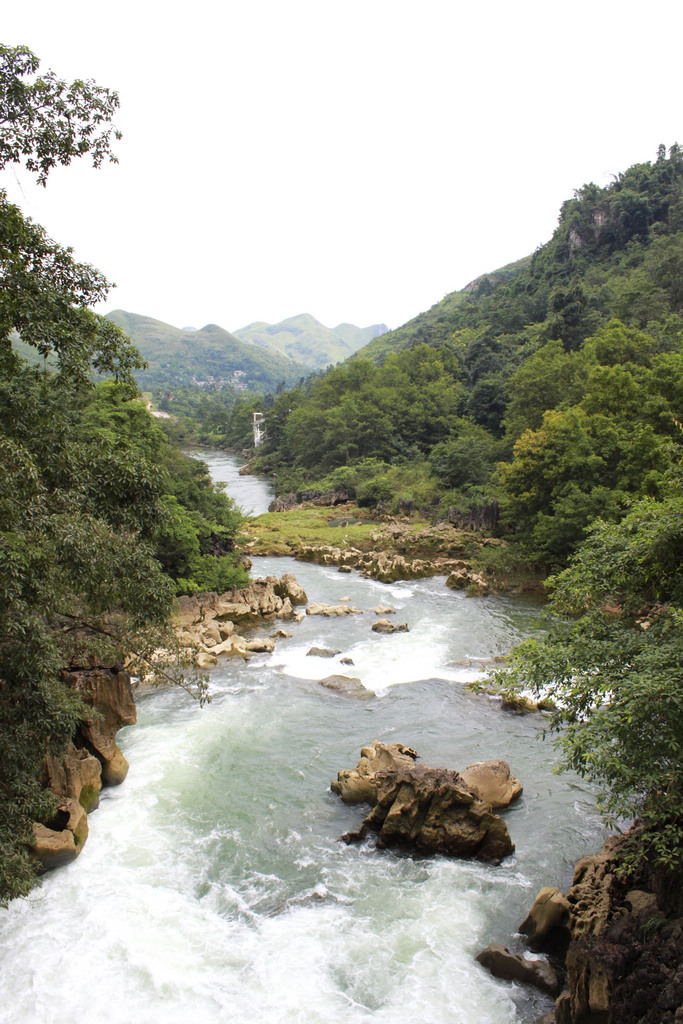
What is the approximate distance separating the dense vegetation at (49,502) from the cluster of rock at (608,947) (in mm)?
5876

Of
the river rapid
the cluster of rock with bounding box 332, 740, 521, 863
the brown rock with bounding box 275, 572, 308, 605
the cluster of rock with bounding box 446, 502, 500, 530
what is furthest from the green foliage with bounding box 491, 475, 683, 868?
the cluster of rock with bounding box 446, 502, 500, 530

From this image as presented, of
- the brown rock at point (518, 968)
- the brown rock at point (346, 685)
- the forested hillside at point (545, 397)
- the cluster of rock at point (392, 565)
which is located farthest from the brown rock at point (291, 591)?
the brown rock at point (518, 968)

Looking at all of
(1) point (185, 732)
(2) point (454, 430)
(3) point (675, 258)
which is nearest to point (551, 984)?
(1) point (185, 732)

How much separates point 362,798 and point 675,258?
45.2 m

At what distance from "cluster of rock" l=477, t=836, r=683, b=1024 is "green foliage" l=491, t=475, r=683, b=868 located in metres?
0.56

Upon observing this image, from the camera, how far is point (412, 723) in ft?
46.8

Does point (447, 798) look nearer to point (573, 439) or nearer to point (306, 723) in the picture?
point (306, 723)

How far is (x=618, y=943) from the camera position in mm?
6883

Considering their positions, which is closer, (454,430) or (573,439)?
(573,439)

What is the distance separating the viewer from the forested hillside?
24297 millimetres

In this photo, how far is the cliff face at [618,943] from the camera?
6246 millimetres

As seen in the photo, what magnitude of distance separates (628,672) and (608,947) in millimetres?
2855

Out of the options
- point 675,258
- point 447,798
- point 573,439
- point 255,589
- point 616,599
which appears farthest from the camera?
point 675,258

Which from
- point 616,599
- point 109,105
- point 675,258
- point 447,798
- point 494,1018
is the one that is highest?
point 675,258
